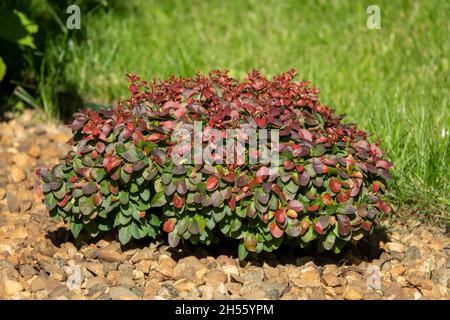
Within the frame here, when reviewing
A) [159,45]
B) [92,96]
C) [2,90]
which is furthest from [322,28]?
[2,90]

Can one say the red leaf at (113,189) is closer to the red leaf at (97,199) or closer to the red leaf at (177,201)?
the red leaf at (97,199)

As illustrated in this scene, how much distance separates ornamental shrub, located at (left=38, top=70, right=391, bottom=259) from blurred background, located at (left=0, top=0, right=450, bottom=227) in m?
0.75

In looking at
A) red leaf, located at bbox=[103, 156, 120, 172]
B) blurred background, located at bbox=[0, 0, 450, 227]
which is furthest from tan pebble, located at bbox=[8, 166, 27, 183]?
red leaf, located at bbox=[103, 156, 120, 172]

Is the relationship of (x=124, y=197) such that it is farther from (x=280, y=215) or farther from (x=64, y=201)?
(x=280, y=215)

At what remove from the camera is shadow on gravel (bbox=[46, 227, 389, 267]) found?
10.8 ft

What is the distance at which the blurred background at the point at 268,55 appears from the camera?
4148 mm

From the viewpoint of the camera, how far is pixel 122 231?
3.15 meters

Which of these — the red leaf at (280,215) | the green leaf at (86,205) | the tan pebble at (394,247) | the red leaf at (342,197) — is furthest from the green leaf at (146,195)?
the tan pebble at (394,247)

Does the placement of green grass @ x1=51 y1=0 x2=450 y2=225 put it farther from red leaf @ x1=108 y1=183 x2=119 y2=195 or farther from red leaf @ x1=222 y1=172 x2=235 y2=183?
red leaf @ x1=108 y1=183 x2=119 y2=195

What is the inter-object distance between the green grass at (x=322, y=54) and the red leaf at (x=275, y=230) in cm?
100

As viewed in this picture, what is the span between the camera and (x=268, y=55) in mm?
5566
